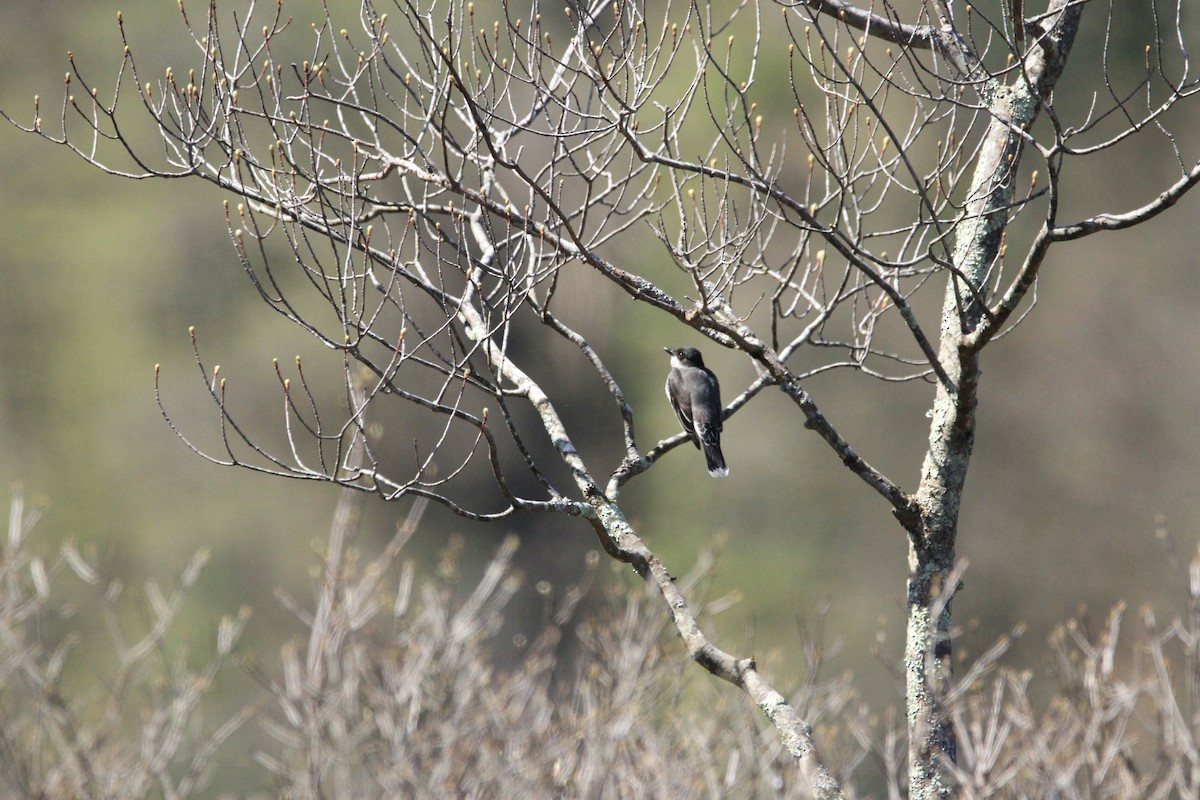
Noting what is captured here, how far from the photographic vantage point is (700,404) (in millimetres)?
7316

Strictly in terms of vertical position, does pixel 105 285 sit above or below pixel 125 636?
above

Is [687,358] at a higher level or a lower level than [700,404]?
higher

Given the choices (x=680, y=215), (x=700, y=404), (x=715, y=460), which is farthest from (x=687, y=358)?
(x=680, y=215)

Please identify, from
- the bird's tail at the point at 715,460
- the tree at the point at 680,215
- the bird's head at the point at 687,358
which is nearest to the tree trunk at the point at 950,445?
the tree at the point at 680,215

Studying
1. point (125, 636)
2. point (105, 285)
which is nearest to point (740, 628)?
point (125, 636)

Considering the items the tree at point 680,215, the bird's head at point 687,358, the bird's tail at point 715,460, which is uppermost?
the bird's head at point 687,358

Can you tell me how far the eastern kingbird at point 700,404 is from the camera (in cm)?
705

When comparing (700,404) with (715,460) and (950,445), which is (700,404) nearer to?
(715,460)

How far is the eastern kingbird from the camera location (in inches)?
278

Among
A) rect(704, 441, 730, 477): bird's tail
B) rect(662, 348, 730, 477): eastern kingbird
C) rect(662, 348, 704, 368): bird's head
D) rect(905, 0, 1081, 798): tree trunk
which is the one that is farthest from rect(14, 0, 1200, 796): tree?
rect(662, 348, 704, 368): bird's head

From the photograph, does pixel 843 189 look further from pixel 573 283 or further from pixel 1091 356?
pixel 1091 356

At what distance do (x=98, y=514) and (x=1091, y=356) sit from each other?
17753 millimetres

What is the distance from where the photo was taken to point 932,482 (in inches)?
175

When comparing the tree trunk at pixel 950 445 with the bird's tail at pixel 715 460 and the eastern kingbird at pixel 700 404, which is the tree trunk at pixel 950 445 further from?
the bird's tail at pixel 715 460
